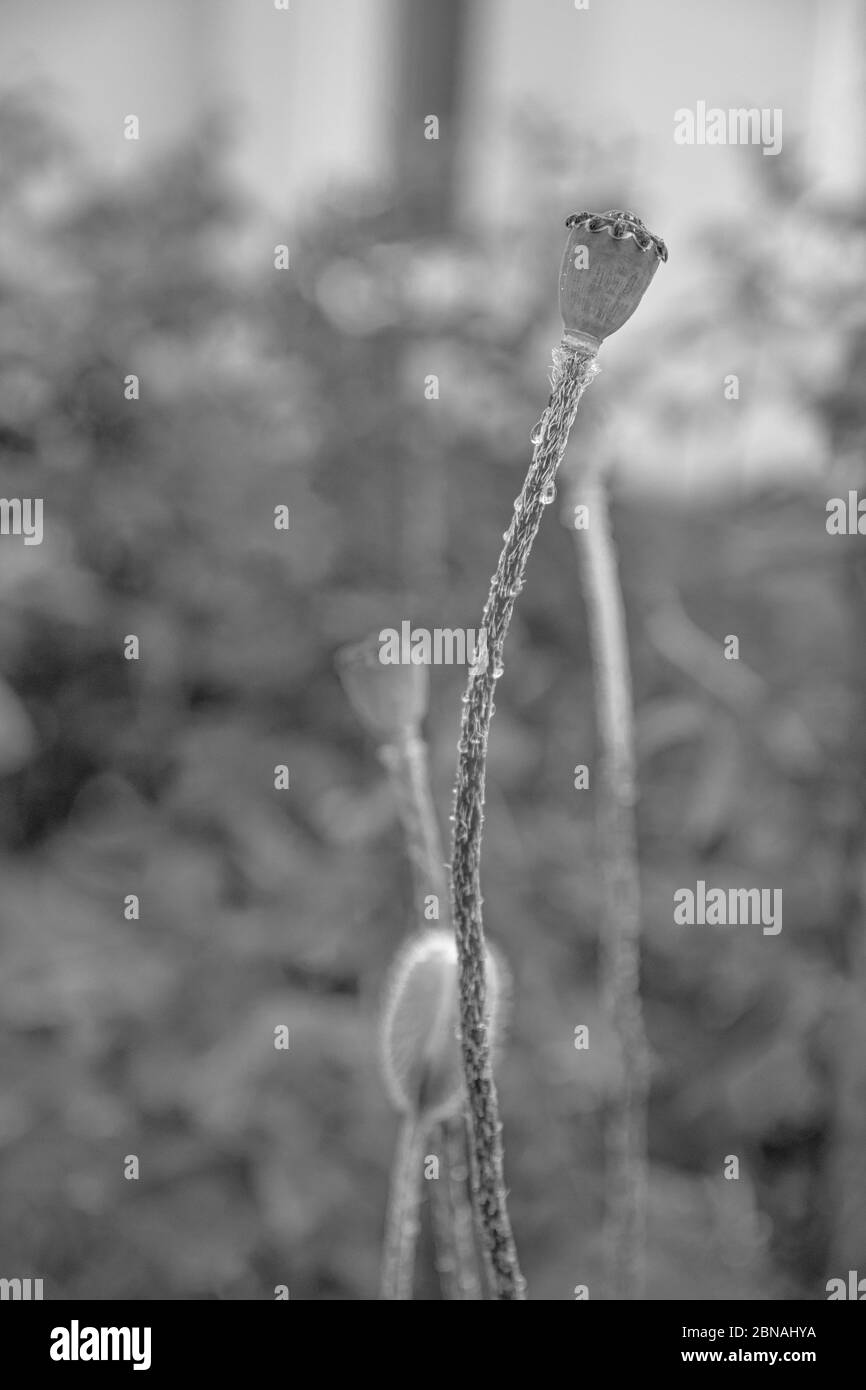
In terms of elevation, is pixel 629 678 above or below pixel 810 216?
below

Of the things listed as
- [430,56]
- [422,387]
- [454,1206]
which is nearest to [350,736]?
[422,387]

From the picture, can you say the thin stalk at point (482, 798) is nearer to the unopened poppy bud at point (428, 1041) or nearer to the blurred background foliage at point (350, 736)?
the unopened poppy bud at point (428, 1041)

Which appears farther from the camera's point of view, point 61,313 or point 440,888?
point 61,313

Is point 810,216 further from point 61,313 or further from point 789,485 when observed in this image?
point 61,313

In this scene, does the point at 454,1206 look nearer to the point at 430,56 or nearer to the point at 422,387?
the point at 422,387

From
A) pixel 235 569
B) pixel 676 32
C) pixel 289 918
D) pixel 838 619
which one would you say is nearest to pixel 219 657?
pixel 235 569

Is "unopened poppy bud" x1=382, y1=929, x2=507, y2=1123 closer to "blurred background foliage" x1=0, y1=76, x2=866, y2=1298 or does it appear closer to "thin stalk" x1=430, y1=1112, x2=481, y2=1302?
"thin stalk" x1=430, y1=1112, x2=481, y2=1302
